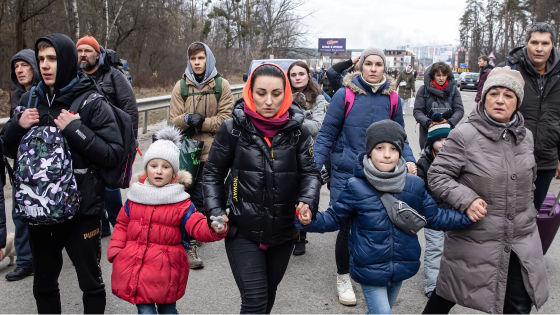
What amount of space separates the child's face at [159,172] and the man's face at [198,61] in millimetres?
2048

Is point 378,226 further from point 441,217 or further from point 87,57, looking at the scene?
point 87,57

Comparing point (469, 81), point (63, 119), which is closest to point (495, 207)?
point (63, 119)

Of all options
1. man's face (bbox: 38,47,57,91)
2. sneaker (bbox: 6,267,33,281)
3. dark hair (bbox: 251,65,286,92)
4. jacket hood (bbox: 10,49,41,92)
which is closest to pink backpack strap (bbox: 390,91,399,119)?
dark hair (bbox: 251,65,286,92)

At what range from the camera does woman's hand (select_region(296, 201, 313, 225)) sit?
2.85 m

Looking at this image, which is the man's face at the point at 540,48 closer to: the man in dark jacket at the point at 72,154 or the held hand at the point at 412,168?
the held hand at the point at 412,168

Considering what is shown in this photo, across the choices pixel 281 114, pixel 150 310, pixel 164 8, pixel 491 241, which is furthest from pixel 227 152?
pixel 164 8

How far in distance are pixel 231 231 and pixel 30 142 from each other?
1365mm

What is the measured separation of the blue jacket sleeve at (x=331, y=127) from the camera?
4.19m

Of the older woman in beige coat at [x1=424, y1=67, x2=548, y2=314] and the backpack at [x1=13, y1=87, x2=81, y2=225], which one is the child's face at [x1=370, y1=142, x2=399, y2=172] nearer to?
the older woman in beige coat at [x1=424, y1=67, x2=548, y2=314]

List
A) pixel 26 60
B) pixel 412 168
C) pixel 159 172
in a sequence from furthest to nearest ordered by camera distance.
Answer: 1. pixel 26 60
2. pixel 412 168
3. pixel 159 172

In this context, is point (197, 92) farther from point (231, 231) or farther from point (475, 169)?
point (475, 169)

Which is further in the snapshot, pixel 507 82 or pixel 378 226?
pixel 507 82

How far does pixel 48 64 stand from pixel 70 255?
1.24 m

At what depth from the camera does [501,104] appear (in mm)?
3076
